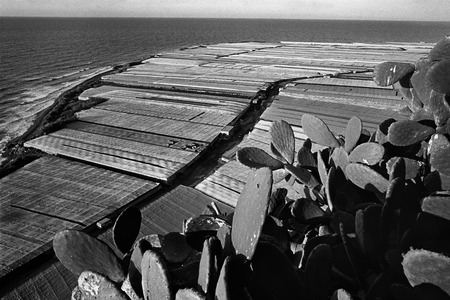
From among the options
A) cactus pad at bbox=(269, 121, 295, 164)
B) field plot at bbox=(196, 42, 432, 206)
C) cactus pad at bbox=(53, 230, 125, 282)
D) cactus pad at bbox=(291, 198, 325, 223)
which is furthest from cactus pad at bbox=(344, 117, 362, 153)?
field plot at bbox=(196, 42, 432, 206)

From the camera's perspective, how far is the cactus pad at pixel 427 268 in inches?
39.6

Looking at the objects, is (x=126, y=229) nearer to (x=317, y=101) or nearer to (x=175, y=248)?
(x=175, y=248)

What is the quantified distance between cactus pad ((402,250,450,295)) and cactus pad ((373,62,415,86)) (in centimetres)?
130

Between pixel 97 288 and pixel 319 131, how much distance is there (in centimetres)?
169

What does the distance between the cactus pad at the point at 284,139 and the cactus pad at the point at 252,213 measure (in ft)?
3.90

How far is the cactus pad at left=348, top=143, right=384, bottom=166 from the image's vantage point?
1.97 meters

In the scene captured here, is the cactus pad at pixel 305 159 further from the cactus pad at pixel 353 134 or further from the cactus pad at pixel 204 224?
the cactus pad at pixel 204 224

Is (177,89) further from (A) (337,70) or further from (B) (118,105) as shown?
(A) (337,70)

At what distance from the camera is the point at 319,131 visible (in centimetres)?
248

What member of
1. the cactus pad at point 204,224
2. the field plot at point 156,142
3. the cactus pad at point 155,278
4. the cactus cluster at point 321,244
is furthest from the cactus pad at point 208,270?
the cactus pad at point 204,224

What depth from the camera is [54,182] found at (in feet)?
22.5

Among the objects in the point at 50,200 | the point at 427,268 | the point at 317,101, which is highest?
the point at 427,268

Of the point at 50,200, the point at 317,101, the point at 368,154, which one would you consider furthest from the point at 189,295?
the point at 317,101

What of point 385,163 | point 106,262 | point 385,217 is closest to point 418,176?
point 385,163
